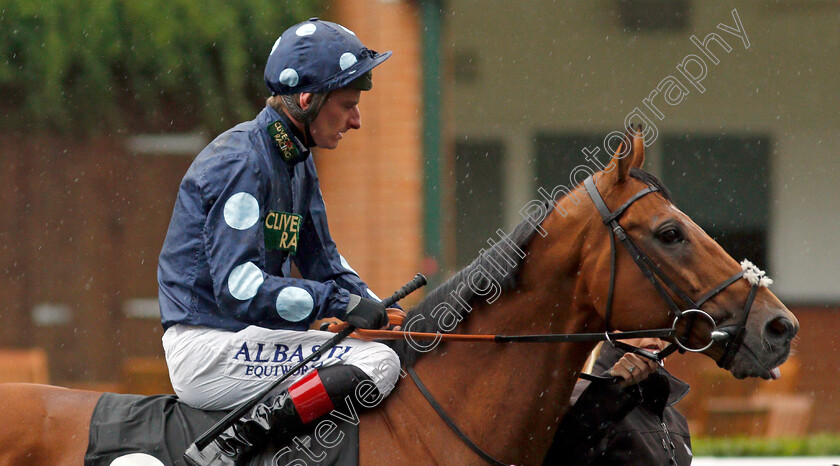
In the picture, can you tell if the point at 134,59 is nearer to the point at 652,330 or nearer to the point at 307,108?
the point at 307,108

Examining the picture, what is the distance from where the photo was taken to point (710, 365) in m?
7.44

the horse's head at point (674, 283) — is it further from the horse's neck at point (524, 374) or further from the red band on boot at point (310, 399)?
the red band on boot at point (310, 399)

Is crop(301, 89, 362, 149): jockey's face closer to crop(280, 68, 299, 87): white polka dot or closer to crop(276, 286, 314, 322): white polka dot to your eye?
crop(280, 68, 299, 87): white polka dot

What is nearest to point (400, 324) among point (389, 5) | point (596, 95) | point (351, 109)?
point (351, 109)

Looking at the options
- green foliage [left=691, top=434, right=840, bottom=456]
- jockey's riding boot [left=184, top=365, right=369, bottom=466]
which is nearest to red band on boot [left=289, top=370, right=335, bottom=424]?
jockey's riding boot [left=184, top=365, right=369, bottom=466]

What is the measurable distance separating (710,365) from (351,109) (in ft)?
18.1

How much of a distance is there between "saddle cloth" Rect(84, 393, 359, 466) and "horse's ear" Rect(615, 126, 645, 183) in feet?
3.51

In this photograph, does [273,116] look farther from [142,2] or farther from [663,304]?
[142,2]

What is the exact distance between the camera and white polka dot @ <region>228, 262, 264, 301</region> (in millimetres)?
2482

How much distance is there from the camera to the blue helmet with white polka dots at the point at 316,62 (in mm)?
2738

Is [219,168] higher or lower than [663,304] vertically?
higher

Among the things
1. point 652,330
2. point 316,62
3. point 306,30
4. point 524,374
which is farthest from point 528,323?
point 306,30

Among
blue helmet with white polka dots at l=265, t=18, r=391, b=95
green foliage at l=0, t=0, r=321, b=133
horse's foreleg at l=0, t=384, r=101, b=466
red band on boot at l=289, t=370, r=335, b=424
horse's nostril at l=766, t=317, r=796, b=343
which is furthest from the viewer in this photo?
green foliage at l=0, t=0, r=321, b=133

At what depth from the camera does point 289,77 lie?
2.76 meters
